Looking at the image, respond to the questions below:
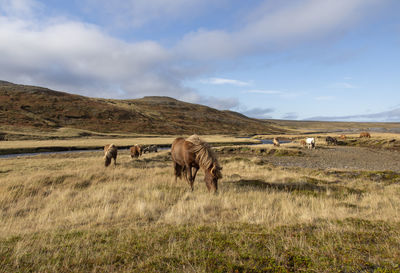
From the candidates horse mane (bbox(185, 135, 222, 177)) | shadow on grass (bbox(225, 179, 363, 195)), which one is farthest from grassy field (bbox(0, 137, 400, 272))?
shadow on grass (bbox(225, 179, 363, 195))

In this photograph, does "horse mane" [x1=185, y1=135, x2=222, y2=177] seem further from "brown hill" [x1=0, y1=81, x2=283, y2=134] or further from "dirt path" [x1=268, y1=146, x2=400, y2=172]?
"brown hill" [x1=0, y1=81, x2=283, y2=134]

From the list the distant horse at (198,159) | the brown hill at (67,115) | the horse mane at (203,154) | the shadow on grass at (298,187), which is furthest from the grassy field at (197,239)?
the brown hill at (67,115)

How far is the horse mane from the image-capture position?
8812mm

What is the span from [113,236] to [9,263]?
A: 148cm

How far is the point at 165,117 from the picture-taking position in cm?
12700

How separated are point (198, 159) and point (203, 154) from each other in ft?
1.32

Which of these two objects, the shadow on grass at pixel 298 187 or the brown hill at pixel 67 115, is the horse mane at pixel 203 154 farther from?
the brown hill at pixel 67 115

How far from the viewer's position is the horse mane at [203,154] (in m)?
8.81

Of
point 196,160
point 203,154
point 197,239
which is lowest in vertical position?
point 197,239

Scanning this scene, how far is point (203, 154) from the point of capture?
9.22 meters

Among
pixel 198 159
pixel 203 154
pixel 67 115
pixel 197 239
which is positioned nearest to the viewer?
pixel 197 239

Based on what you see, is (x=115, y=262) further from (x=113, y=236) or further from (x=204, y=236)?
(x=204, y=236)

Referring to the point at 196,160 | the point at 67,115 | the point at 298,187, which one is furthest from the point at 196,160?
the point at 67,115

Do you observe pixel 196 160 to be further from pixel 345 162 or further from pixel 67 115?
pixel 67 115
